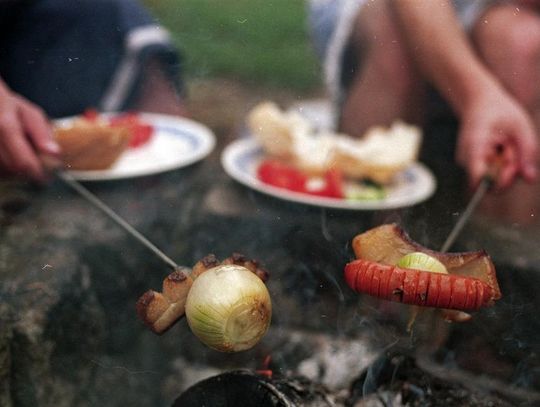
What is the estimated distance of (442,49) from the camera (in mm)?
3107

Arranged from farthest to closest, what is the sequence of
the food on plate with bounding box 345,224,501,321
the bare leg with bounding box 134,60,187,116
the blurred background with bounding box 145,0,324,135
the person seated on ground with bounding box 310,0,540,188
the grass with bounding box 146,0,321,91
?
the grass with bounding box 146,0,321,91
the blurred background with bounding box 145,0,324,135
the bare leg with bounding box 134,60,187,116
the person seated on ground with bounding box 310,0,540,188
the food on plate with bounding box 345,224,501,321

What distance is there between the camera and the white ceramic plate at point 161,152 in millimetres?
2594

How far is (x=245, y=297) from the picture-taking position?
121 cm

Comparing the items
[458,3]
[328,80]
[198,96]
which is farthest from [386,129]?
[198,96]

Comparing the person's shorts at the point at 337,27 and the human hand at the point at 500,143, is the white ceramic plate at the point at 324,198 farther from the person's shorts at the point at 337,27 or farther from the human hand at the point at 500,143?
the person's shorts at the point at 337,27

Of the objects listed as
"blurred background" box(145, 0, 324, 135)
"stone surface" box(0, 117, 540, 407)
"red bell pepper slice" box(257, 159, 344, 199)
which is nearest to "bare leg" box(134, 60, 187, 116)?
"blurred background" box(145, 0, 324, 135)

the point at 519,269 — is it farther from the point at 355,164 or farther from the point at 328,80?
the point at 328,80

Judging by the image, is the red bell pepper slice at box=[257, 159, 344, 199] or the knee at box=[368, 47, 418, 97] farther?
the knee at box=[368, 47, 418, 97]

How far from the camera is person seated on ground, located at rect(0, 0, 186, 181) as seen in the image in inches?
126

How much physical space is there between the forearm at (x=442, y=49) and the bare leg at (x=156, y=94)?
1.47 m

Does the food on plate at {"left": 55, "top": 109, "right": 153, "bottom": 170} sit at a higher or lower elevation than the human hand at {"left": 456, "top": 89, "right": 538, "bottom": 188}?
lower

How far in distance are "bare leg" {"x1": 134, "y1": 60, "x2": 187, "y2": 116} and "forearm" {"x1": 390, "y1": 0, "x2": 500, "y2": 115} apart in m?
1.47

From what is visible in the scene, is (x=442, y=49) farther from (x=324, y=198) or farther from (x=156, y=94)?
(x=156, y=94)

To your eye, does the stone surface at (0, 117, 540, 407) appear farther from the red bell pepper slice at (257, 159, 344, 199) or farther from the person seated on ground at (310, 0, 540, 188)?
the person seated on ground at (310, 0, 540, 188)
